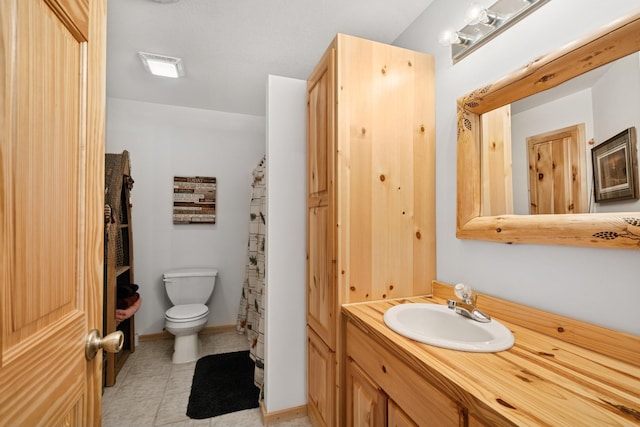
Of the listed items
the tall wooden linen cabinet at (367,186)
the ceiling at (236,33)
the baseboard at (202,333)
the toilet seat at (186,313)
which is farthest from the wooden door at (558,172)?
the baseboard at (202,333)

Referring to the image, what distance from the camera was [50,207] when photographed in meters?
0.55

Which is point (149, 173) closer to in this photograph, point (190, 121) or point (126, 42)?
point (190, 121)

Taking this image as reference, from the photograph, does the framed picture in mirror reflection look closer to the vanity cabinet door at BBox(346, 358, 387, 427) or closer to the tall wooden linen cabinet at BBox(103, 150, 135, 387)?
the vanity cabinet door at BBox(346, 358, 387, 427)

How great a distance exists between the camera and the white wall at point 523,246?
94 cm

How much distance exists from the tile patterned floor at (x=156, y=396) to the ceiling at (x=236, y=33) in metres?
2.44

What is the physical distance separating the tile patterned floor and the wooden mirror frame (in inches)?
63.1

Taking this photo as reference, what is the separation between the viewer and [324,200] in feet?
5.25

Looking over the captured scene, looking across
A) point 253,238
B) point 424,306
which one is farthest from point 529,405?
point 253,238

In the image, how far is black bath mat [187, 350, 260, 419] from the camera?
6.50 ft

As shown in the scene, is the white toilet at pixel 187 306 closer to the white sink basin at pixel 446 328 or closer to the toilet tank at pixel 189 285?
the toilet tank at pixel 189 285

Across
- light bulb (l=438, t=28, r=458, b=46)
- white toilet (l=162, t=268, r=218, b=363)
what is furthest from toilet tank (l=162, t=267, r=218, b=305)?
light bulb (l=438, t=28, r=458, b=46)

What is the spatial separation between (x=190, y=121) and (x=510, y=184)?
304cm

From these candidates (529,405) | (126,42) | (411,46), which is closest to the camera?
(529,405)

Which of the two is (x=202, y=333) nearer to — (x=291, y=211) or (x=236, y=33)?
(x=291, y=211)
